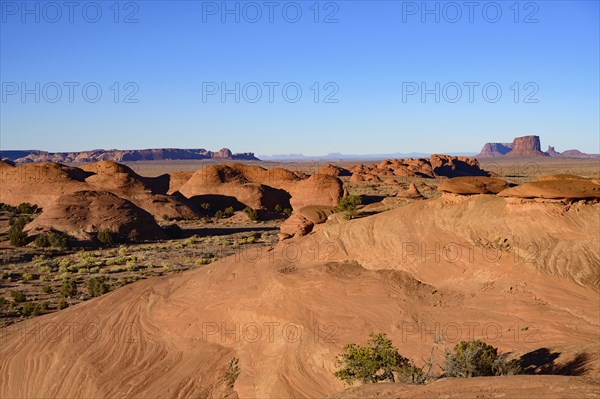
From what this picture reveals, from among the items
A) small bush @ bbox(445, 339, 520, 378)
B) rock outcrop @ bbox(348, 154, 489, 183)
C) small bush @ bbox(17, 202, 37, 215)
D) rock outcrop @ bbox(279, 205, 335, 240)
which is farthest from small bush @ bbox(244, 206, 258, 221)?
small bush @ bbox(445, 339, 520, 378)

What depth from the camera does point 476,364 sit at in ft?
35.0

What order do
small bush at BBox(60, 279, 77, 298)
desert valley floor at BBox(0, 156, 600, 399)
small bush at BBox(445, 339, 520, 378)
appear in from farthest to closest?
small bush at BBox(60, 279, 77, 298)
desert valley floor at BBox(0, 156, 600, 399)
small bush at BBox(445, 339, 520, 378)

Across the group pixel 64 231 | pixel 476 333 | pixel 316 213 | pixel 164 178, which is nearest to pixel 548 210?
pixel 476 333

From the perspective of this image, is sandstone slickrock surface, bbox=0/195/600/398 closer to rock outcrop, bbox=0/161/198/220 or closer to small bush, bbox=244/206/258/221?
small bush, bbox=244/206/258/221

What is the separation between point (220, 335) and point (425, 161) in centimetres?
11204

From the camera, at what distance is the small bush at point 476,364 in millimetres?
10516

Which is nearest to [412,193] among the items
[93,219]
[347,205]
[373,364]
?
[347,205]

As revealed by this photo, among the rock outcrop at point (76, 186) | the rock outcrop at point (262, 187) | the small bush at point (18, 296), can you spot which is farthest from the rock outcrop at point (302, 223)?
the rock outcrop at point (76, 186)

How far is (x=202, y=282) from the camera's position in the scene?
19734 mm

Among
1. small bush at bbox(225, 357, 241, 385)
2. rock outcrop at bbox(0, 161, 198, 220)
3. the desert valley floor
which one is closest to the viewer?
the desert valley floor

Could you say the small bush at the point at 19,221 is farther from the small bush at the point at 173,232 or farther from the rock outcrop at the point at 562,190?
the rock outcrop at the point at 562,190

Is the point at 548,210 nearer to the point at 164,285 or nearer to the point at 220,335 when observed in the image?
the point at 220,335

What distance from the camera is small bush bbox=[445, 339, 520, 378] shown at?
414 inches

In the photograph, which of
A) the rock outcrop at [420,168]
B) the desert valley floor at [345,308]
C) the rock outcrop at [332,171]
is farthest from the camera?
the rock outcrop at [420,168]
